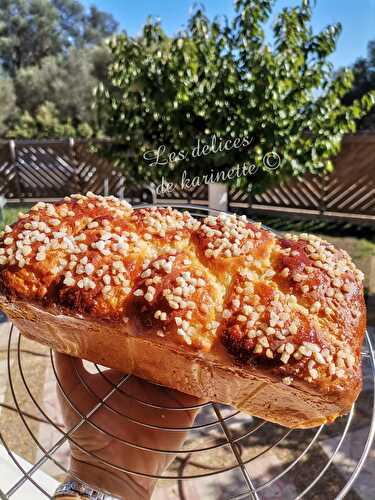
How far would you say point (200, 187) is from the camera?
6.60 m

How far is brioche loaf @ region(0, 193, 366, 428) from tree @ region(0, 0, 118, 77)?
2641 cm

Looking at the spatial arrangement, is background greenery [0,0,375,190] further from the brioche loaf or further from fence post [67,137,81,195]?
fence post [67,137,81,195]

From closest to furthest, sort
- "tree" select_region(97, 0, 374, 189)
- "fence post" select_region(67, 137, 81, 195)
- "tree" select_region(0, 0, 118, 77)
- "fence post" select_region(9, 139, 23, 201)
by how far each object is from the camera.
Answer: "tree" select_region(97, 0, 374, 189) → "fence post" select_region(67, 137, 81, 195) → "fence post" select_region(9, 139, 23, 201) → "tree" select_region(0, 0, 118, 77)

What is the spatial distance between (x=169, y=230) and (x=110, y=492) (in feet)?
3.27

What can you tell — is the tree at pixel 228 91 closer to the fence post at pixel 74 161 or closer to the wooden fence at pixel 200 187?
the wooden fence at pixel 200 187

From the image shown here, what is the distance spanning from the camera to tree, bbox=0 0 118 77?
24.0m

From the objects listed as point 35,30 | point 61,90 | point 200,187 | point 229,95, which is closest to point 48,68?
point 61,90

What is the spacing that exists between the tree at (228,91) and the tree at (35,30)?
23756mm

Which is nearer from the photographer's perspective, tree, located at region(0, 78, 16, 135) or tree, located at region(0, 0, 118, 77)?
tree, located at region(0, 78, 16, 135)

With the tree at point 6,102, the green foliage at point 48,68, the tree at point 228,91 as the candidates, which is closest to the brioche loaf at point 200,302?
the tree at point 228,91

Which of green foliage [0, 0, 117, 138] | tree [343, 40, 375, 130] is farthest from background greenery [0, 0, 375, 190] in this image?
tree [343, 40, 375, 130]

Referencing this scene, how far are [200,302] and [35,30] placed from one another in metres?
30.2

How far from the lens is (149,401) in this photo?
1.60 m

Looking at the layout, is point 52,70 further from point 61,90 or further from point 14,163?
point 14,163
